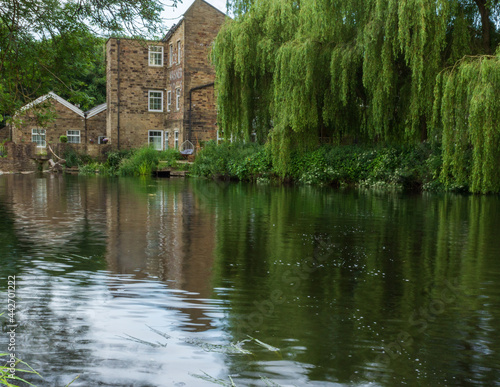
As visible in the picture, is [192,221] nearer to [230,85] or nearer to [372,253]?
[372,253]

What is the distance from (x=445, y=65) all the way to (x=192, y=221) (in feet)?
41.0

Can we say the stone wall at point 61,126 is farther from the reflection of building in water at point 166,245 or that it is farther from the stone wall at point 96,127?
the reflection of building in water at point 166,245

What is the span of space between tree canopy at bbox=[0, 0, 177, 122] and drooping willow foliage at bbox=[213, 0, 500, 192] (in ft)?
38.5

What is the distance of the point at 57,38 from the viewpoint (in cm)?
1201

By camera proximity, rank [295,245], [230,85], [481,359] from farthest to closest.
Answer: [230,85], [295,245], [481,359]

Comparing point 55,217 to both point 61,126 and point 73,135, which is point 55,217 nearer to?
point 61,126

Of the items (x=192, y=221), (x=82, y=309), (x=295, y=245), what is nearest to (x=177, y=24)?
(x=192, y=221)

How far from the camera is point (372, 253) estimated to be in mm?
9336

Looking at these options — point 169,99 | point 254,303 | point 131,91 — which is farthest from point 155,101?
point 254,303

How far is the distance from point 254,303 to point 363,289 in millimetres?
1363

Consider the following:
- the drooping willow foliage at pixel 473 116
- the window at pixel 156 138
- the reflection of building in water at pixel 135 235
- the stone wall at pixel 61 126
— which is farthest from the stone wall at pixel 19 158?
the drooping willow foliage at pixel 473 116

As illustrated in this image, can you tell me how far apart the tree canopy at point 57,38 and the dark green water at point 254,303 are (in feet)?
9.02

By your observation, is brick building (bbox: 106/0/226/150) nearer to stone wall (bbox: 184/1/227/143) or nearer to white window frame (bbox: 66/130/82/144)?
stone wall (bbox: 184/1/227/143)

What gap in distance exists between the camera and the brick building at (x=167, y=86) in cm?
4678
